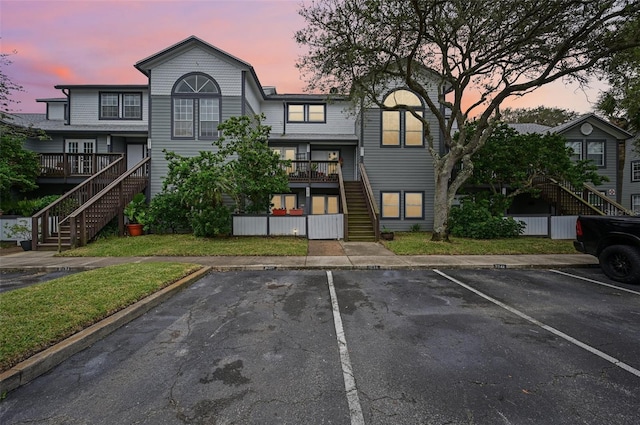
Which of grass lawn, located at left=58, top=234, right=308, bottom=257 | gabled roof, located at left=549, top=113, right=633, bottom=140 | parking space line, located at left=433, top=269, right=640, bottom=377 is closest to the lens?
parking space line, located at left=433, top=269, right=640, bottom=377

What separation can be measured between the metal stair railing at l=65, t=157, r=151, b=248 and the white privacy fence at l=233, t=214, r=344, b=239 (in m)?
5.34

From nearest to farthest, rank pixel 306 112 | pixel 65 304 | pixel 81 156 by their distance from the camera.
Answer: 1. pixel 65 304
2. pixel 81 156
3. pixel 306 112

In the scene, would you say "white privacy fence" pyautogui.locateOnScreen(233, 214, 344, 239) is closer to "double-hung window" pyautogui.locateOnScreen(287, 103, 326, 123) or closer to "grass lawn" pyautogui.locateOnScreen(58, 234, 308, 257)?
"grass lawn" pyautogui.locateOnScreen(58, 234, 308, 257)

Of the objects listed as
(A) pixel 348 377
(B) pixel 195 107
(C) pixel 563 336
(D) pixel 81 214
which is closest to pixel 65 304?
(A) pixel 348 377

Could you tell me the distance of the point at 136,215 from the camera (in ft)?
42.2

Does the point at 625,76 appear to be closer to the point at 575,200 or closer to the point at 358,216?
the point at 575,200

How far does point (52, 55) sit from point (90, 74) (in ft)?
16.4

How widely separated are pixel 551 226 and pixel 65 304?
17.5 meters

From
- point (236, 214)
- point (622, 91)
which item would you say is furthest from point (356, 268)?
→ point (622, 91)

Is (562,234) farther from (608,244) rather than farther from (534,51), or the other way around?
(534,51)

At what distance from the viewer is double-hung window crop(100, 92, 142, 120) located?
1753cm

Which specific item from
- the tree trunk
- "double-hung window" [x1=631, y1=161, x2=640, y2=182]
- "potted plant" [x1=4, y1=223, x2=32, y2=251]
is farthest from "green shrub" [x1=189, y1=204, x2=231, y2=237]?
"double-hung window" [x1=631, y1=161, x2=640, y2=182]

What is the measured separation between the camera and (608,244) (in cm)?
A: 721

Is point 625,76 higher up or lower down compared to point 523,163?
higher up
